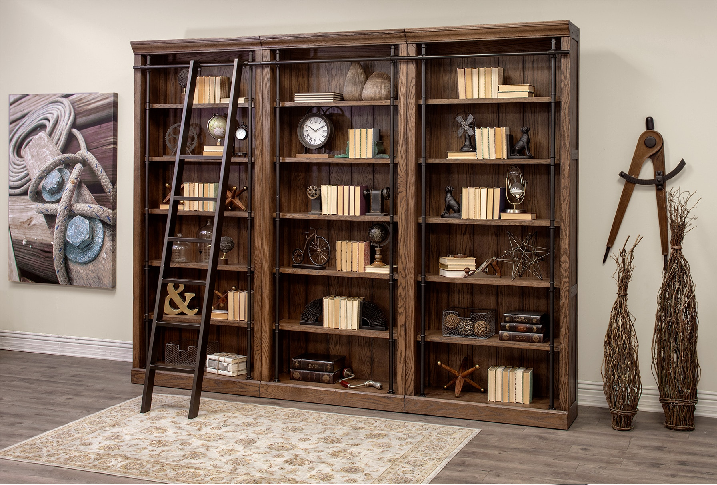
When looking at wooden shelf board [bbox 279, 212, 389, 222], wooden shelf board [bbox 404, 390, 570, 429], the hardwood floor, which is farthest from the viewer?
wooden shelf board [bbox 279, 212, 389, 222]

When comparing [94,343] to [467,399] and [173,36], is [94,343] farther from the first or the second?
[467,399]

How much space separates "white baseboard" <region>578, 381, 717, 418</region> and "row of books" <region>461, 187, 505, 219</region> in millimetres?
1321

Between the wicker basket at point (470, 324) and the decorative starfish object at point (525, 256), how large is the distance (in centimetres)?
33

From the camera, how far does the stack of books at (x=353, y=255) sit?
564cm

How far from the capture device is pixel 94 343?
6.92 metres

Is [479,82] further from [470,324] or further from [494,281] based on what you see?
[470,324]

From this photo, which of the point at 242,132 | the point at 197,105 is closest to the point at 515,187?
the point at 242,132

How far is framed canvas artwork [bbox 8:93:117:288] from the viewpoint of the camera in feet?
22.2

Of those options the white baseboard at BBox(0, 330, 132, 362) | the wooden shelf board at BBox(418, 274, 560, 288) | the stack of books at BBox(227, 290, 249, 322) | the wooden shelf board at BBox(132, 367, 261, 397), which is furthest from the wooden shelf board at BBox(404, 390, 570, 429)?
the white baseboard at BBox(0, 330, 132, 362)

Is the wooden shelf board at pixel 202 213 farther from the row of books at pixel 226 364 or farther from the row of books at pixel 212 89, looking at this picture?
the row of books at pixel 226 364

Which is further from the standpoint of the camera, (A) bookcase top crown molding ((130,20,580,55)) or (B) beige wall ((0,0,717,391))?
(B) beige wall ((0,0,717,391))

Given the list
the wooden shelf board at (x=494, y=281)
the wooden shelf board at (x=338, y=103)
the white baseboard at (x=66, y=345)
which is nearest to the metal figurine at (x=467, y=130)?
the wooden shelf board at (x=338, y=103)

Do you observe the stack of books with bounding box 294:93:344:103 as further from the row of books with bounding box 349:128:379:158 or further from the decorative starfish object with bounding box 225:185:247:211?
the decorative starfish object with bounding box 225:185:247:211

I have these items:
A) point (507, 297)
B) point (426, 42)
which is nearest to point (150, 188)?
point (426, 42)
